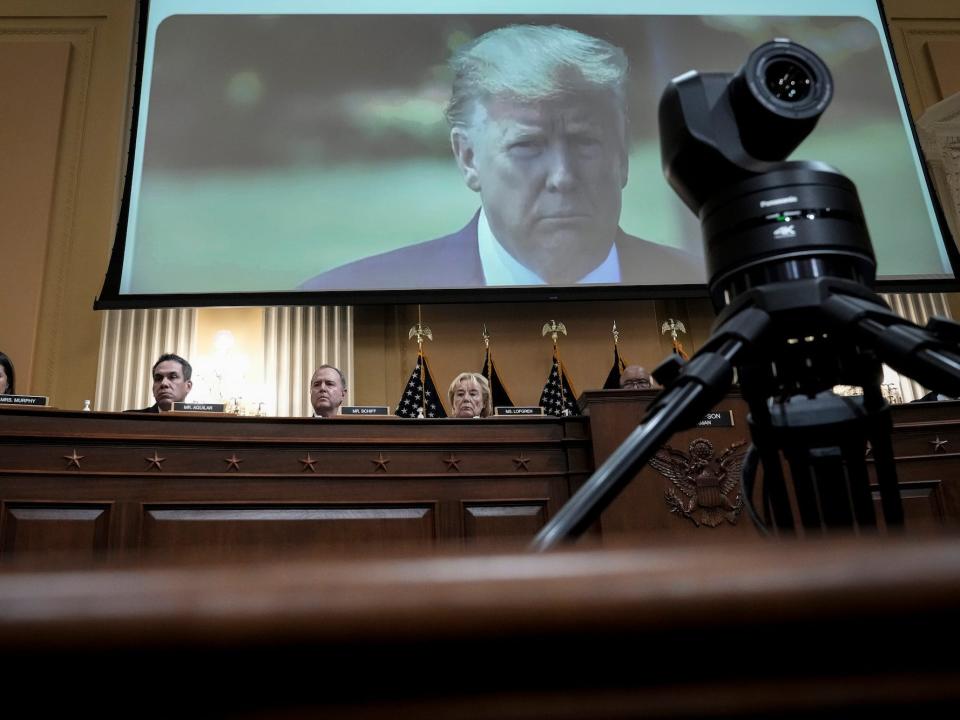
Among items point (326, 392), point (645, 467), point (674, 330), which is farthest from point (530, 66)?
point (645, 467)

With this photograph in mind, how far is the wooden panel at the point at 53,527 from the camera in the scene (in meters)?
2.37

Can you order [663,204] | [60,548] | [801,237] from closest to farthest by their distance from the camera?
1. [801,237]
2. [60,548]
3. [663,204]

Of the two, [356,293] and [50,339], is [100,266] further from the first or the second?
[356,293]

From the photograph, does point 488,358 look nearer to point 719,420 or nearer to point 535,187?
point 535,187

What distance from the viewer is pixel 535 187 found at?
5.62 metres

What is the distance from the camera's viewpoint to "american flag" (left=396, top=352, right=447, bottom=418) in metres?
5.65

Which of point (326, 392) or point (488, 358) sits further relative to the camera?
point (488, 358)

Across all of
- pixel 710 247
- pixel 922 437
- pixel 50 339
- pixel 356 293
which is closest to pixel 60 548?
pixel 710 247

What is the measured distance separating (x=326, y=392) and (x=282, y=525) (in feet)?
5.26

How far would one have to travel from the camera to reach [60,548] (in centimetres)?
242

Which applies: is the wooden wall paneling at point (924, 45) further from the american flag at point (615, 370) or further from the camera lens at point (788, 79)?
the camera lens at point (788, 79)

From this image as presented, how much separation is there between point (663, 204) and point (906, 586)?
230 inches

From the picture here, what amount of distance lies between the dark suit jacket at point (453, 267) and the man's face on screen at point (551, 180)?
19cm

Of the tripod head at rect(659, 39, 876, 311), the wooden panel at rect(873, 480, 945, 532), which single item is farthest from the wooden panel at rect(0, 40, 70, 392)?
the tripod head at rect(659, 39, 876, 311)
